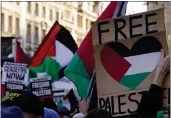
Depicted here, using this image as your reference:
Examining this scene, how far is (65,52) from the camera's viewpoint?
904 cm

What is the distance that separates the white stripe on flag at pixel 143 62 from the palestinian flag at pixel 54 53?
13.2 ft

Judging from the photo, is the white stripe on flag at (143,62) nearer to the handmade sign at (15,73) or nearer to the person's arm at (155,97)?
the person's arm at (155,97)

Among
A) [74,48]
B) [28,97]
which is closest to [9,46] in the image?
[74,48]

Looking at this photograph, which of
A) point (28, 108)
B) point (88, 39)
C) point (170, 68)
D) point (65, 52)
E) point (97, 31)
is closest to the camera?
point (28, 108)

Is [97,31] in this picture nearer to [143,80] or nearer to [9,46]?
[143,80]

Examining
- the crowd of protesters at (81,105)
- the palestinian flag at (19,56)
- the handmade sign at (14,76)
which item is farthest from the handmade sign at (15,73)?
the crowd of protesters at (81,105)

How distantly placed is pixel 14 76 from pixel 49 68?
55 cm

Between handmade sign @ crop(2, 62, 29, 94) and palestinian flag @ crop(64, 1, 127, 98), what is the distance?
7.63ft

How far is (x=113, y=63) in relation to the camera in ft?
15.6

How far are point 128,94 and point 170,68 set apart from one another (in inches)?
29.9

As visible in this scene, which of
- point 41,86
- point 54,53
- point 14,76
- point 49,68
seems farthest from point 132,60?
point 54,53

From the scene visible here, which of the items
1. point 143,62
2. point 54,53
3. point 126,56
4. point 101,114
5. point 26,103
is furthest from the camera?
point 54,53

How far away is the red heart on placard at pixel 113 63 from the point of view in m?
4.66

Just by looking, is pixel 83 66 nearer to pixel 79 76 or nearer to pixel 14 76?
pixel 79 76
